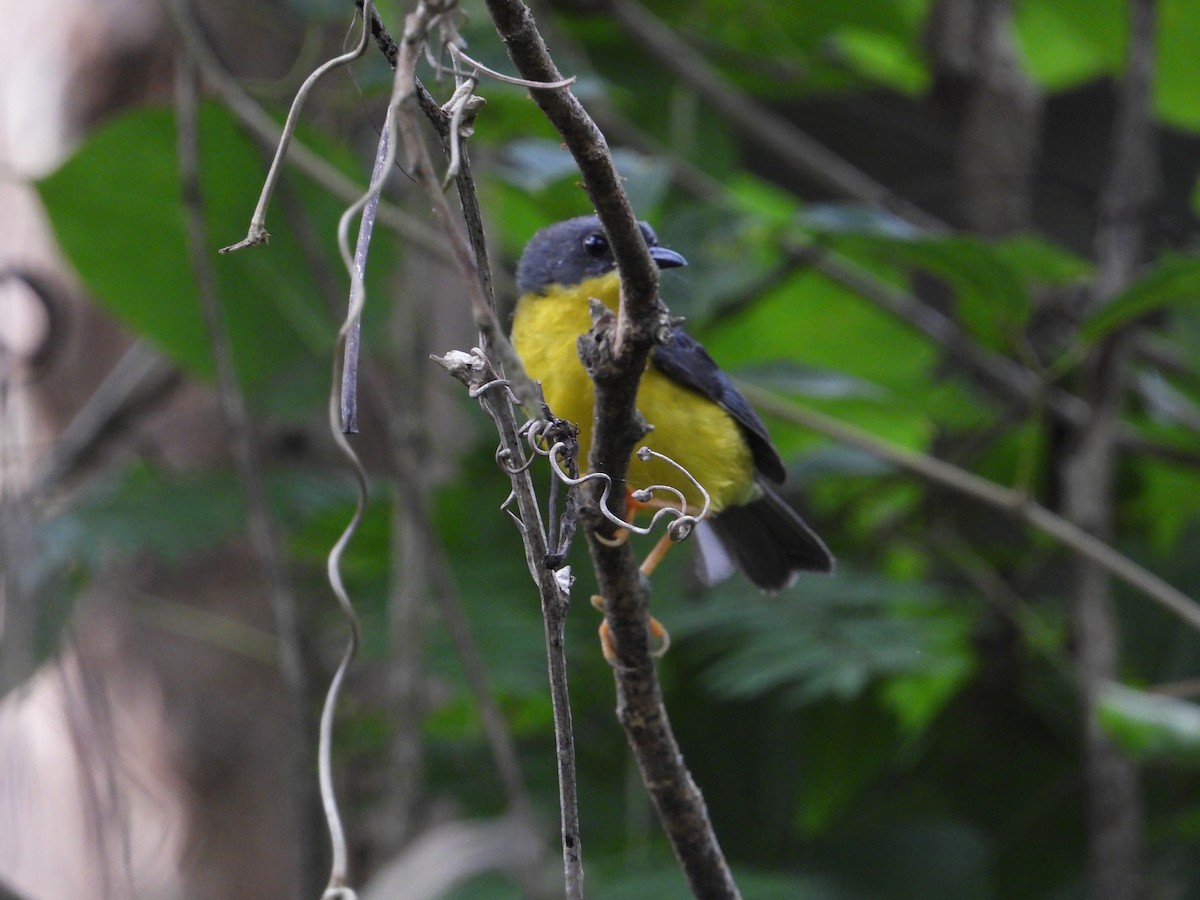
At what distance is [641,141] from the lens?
4203 millimetres

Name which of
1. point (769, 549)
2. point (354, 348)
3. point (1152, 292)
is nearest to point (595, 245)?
point (769, 549)

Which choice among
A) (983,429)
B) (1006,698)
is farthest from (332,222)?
(1006,698)

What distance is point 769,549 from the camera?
2.98 m

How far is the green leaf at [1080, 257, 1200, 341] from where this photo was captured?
2863 millimetres

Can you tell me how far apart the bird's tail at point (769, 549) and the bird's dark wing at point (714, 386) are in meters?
0.15

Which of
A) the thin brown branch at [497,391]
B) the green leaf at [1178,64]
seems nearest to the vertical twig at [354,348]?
the thin brown branch at [497,391]

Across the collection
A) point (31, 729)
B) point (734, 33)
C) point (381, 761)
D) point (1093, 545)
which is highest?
point (734, 33)

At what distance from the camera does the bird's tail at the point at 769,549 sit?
2.95 metres

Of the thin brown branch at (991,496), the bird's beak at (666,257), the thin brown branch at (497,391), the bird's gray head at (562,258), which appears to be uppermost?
the thin brown branch at (497,391)

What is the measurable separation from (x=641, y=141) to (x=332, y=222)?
105 cm

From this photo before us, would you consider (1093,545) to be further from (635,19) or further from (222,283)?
(222,283)

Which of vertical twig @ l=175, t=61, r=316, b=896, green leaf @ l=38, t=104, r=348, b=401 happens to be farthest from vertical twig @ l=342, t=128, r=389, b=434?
green leaf @ l=38, t=104, r=348, b=401

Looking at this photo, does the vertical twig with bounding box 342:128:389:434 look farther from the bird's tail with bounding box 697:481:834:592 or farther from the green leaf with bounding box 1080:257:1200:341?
the green leaf with bounding box 1080:257:1200:341

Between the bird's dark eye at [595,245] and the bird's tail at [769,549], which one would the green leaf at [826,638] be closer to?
the bird's tail at [769,549]
